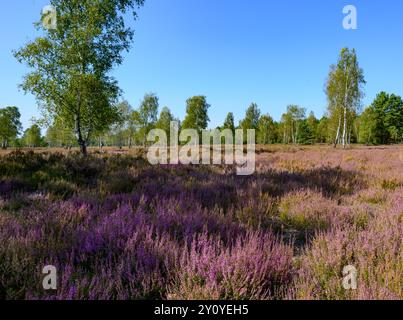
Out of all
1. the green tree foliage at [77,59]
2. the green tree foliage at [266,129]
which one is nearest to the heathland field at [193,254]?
the green tree foliage at [77,59]

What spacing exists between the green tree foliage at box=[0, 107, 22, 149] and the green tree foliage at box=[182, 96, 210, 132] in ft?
120

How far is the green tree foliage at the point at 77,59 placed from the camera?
480 inches

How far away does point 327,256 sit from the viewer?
2.48 meters

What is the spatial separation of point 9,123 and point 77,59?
177ft

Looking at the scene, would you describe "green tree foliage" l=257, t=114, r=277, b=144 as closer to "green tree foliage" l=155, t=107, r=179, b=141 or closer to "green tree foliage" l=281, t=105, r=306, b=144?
"green tree foliage" l=281, t=105, r=306, b=144

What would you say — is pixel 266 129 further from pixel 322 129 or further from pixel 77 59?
pixel 77 59

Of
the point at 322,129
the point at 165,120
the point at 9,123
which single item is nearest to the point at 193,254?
the point at 165,120

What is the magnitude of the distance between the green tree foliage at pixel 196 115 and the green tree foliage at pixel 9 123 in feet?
Result: 120

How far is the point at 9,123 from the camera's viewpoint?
54281mm

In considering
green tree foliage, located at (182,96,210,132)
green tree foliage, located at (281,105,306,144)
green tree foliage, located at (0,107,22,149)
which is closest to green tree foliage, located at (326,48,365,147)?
green tree foliage, located at (182,96,210,132)

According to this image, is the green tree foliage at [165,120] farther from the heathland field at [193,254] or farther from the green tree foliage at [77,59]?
the heathland field at [193,254]

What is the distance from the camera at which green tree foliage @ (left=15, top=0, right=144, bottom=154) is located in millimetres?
12180

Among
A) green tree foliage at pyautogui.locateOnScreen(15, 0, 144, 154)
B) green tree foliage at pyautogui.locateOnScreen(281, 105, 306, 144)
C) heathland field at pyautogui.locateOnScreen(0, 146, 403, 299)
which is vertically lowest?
heathland field at pyautogui.locateOnScreen(0, 146, 403, 299)

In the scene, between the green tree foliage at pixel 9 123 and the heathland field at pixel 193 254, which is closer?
the heathland field at pixel 193 254
